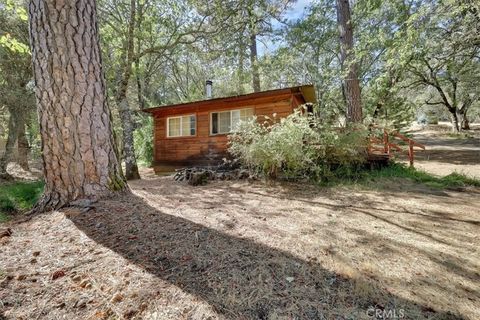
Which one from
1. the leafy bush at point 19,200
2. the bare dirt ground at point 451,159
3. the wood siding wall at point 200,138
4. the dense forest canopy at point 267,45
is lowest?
the leafy bush at point 19,200

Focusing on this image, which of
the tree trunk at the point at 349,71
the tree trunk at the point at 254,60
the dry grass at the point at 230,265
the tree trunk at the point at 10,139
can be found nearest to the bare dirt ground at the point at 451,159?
the tree trunk at the point at 349,71

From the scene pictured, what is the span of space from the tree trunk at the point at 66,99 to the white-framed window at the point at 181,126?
278 inches

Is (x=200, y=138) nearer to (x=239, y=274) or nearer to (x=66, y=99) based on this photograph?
(x=66, y=99)

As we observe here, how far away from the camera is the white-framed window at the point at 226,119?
347 inches

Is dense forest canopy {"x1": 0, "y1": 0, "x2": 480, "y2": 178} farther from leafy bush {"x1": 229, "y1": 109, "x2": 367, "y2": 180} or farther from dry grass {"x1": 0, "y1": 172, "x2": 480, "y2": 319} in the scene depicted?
dry grass {"x1": 0, "y1": 172, "x2": 480, "y2": 319}

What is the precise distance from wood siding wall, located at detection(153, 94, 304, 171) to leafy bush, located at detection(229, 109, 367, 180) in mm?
2429

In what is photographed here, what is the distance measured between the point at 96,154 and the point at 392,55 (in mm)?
6804

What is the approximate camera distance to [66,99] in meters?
2.55

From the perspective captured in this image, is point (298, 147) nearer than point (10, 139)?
Yes

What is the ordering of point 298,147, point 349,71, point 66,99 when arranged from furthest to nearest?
point 349,71 < point 298,147 < point 66,99

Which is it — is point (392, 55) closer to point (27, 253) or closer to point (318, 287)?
point (318, 287)

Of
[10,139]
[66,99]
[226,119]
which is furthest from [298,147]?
[10,139]

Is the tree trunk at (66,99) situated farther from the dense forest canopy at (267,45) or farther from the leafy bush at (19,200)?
the dense forest canopy at (267,45)

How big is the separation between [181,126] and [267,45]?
6876 mm
